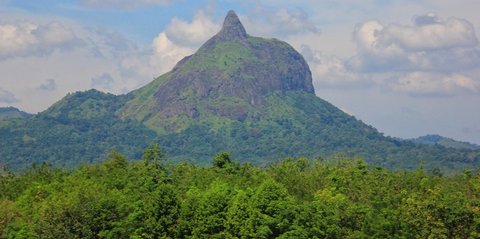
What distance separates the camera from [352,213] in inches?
3693

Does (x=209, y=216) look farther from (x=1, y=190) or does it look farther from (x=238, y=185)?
(x=1, y=190)

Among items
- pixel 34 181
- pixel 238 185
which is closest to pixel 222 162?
pixel 238 185

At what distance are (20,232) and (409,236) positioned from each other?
51.9 m

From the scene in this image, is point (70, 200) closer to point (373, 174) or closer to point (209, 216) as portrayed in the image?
point (209, 216)

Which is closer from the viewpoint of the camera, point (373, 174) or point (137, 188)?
point (137, 188)

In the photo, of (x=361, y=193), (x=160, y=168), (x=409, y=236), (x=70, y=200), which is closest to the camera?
(x=409, y=236)

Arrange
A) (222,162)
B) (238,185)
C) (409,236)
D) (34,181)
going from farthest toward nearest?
1. (222,162)
2. (34,181)
3. (238,185)
4. (409,236)

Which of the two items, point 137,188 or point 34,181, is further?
point 34,181

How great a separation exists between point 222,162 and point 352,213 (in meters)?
54.3

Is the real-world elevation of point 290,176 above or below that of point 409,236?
above

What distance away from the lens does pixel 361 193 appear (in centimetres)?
11050

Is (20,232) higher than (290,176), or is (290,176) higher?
(290,176)

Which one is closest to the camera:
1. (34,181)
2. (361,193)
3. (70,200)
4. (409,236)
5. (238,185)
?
(409,236)

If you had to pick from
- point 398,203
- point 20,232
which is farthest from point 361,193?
point 20,232
